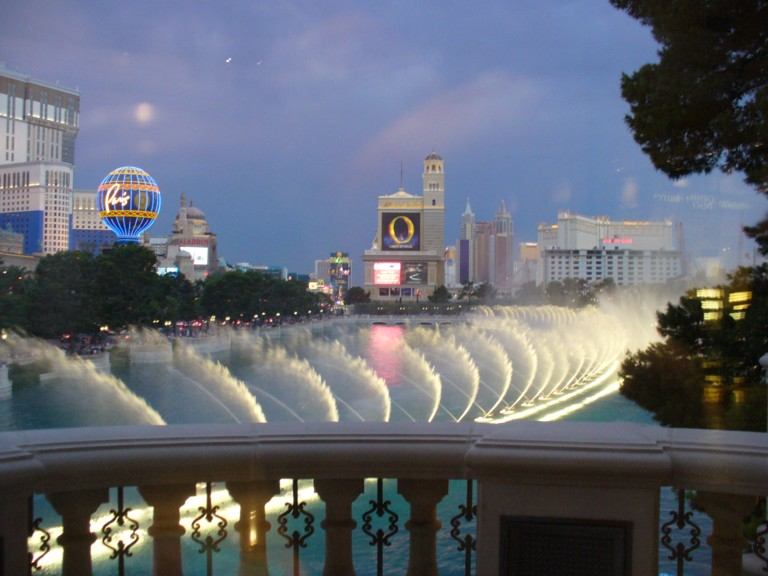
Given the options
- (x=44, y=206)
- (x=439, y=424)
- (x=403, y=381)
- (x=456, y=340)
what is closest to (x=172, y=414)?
(x=403, y=381)

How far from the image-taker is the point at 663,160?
7676mm

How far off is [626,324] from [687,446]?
3693cm

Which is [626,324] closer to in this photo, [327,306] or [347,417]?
[347,417]

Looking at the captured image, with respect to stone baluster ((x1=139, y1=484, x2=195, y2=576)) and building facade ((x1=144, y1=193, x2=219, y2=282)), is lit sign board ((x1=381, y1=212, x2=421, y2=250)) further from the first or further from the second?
stone baluster ((x1=139, y1=484, x2=195, y2=576))

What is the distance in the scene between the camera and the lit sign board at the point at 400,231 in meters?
126

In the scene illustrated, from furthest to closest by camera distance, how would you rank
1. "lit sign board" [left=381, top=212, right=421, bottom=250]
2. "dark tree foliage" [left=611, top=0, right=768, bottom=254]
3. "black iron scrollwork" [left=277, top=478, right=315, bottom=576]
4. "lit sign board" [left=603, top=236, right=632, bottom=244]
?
"lit sign board" [left=381, top=212, right=421, bottom=250], "lit sign board" [left=603, top=236, right=632, bottom=244], "dark tree foliage" [left=611, top=0, right=768, bottom=254], "black iron scrollwork" [left=277, top=478, right=315, bottom=576]

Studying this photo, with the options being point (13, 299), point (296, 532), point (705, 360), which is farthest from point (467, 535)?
point (13, 299)

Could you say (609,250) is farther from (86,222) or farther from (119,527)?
(86,222)

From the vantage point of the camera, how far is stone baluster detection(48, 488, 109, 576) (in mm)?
2756

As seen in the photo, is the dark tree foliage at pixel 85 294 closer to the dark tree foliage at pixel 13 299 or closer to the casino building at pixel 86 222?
the dark tree foliage at pixel 13 299

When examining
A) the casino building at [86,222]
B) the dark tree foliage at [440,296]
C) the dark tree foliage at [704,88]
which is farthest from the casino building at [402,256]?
the dark tree foliage at [704,88]

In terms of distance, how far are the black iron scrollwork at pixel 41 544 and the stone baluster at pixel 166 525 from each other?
1.03 ft

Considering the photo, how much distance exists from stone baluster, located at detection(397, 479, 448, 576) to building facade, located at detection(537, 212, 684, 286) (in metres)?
12.7

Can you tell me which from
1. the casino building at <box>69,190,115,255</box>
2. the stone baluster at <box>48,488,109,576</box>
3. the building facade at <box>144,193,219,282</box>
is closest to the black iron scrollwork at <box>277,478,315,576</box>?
the stone baluster at <box>48,488,109,576</box>
